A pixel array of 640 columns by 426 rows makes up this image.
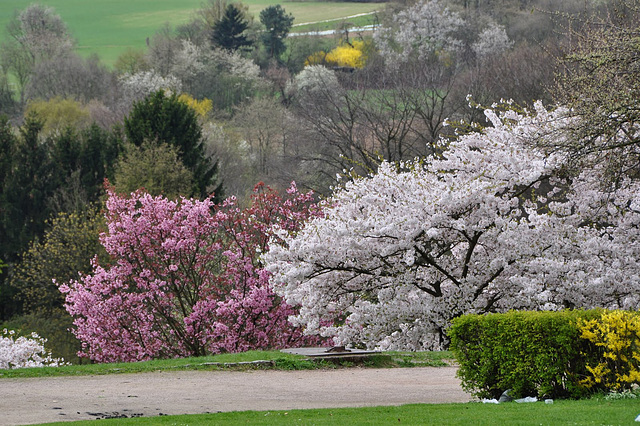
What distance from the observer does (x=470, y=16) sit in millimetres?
80250

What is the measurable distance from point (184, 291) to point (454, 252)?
7.65 m

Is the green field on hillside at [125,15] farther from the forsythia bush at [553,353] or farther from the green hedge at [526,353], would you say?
the forsythia bush at [553,353]

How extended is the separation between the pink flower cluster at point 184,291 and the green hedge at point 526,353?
32.8 feet

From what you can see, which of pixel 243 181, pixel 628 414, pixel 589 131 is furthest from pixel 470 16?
pixel 628 414

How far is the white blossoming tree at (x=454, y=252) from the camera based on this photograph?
16.9 m

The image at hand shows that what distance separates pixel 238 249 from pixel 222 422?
40.8 ft

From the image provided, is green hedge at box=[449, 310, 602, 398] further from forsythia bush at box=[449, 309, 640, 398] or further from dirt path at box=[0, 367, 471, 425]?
dirt path at box=[0, 367, 471, 425]

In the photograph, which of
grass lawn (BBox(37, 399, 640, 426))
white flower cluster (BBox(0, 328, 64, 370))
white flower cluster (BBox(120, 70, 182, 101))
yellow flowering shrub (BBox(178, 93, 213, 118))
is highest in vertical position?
grass lawn (BBox(37, 399, 640, 426))

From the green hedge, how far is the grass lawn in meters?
0.50

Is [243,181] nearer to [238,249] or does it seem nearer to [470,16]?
[470,16]

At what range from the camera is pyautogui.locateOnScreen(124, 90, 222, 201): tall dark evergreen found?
44125mm

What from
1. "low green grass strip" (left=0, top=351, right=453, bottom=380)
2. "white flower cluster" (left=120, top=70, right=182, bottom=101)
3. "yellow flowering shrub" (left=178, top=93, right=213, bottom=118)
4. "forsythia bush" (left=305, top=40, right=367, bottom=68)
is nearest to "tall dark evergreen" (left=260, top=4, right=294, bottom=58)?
"forsythia bush" (left=305, top=40, right=367, bottom=68)

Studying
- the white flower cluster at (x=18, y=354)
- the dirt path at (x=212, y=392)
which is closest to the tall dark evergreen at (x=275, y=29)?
the white flower cluster at (x=18, y=354)

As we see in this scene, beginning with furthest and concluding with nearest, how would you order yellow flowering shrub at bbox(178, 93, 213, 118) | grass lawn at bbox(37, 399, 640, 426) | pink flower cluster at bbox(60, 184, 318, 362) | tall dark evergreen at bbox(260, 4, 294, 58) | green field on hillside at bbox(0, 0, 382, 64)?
green field on hillside at bbox(0, 0, 382, 64), tall dark evergreen at bbox(260, 4, 294, 58), yellow flowering shrub at bbox(178, 93, 213, 118), pink flower cluster at bbox(60, 184, 318, 362), grass lawn at bbox(37, 399, 640, 426)
